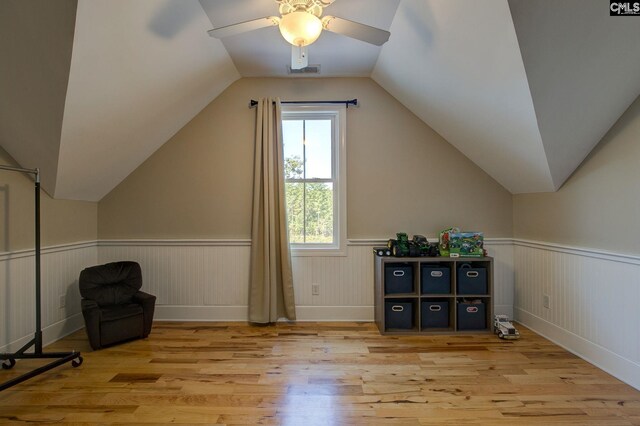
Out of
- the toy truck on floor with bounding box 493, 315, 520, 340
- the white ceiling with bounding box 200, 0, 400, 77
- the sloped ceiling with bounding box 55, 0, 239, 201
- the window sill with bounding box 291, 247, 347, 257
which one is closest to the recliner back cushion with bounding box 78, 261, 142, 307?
the sloped ceiling with bounding box 55, 0, 239, 201

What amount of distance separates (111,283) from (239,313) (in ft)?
4.24

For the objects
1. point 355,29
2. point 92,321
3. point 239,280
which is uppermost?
point 355,29

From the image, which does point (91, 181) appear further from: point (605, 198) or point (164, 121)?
point (605, 198)

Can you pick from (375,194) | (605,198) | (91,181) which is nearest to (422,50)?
(375,194)

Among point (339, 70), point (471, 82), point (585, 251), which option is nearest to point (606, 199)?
point (585, 251)

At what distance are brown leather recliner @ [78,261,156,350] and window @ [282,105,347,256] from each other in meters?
1.63

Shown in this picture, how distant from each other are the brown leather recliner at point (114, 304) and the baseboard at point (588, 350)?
381cm

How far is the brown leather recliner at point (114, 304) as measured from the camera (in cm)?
268

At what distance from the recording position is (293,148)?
3.56m

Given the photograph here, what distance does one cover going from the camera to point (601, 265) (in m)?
2.38

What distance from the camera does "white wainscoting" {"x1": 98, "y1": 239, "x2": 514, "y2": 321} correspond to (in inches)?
136

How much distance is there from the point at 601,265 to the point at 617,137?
0.97m

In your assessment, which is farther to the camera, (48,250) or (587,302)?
(48,250)

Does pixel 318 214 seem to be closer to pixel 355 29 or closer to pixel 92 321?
pixel 355 29
